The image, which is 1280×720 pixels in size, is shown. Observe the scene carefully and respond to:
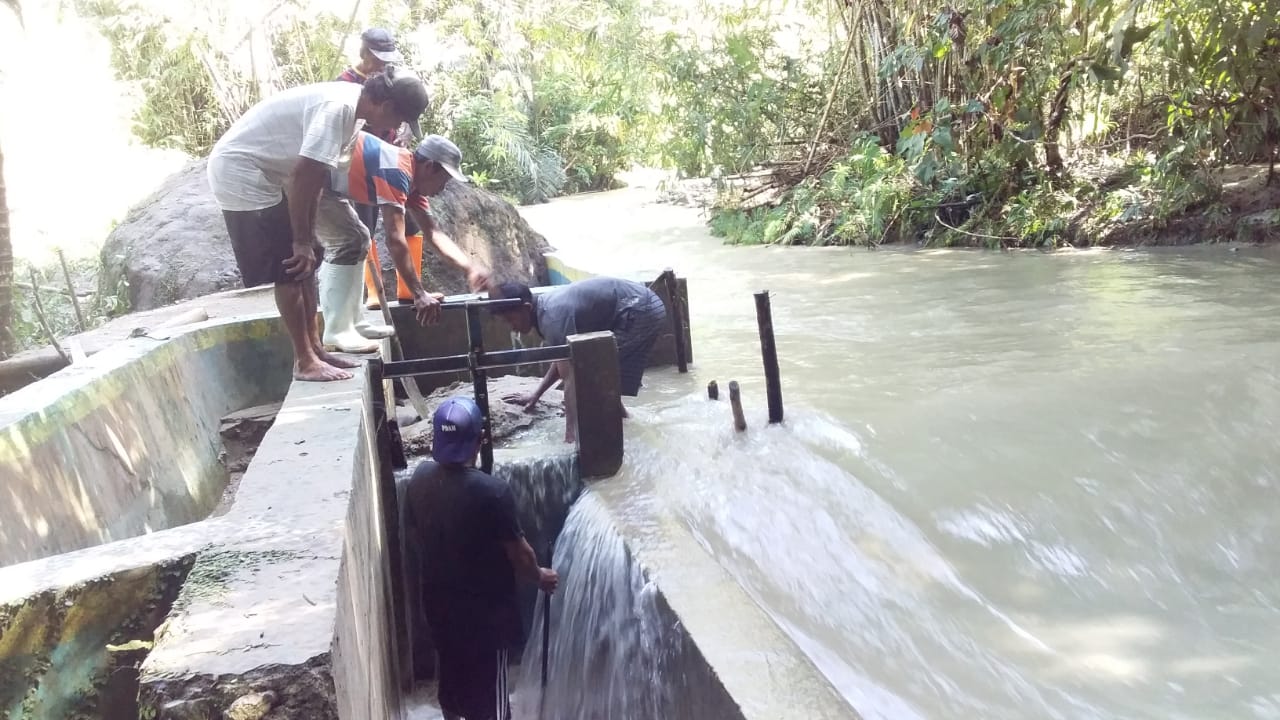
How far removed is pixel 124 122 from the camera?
19.2 meters

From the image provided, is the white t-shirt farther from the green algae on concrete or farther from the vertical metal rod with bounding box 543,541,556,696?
the green algae on concrete

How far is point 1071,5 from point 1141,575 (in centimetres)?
881

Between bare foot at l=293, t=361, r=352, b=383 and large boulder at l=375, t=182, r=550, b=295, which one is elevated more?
large boulder at l=375, t=182, r=550, b=295

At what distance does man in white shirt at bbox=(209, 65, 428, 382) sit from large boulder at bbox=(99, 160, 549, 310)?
384 centimetres

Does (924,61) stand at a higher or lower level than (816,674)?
higher

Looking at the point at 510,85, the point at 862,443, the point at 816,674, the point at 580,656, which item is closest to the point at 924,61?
the point at 862,443

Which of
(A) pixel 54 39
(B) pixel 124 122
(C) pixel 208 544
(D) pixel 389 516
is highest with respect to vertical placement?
(A) pixel 54 39

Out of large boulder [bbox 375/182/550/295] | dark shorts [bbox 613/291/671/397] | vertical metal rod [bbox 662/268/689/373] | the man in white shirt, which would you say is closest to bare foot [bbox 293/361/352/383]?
the man in white shirt

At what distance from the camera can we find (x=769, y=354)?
5.16 meters

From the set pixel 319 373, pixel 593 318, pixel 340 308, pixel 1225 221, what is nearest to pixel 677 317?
pixel 593 318

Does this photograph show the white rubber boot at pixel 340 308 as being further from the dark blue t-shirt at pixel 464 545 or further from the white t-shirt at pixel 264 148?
the dark blue t-shirt at pixel 464 545

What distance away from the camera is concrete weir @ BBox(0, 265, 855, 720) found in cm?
167

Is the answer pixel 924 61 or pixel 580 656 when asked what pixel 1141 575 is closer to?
pixel 580 656

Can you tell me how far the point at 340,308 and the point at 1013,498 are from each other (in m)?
3.37
